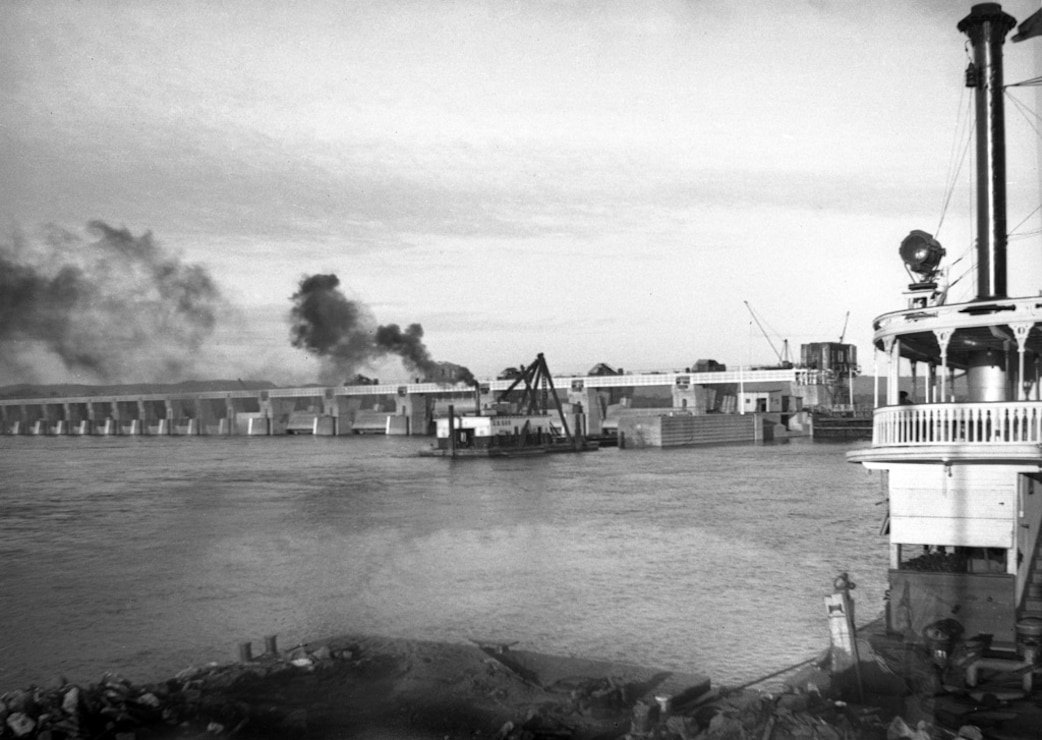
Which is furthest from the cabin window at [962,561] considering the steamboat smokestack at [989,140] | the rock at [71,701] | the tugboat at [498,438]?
the tugboat at [498,438]

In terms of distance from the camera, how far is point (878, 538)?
1186 inches

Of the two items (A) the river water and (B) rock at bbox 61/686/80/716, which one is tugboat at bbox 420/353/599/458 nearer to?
(A) the river water

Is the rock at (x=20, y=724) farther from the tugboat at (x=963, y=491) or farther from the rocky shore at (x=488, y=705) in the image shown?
the tugboat at (x=963, y=491)

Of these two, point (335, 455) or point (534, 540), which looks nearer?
point (534, 540)

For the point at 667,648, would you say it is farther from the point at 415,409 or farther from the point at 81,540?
the point at 415,409

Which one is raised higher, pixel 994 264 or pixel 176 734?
pixel 994 264

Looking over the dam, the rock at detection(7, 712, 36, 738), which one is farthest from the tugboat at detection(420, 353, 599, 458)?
the rock at detection(7, 712, 36, 738)

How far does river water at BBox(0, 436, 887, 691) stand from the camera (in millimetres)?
17125

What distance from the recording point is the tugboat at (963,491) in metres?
11.8

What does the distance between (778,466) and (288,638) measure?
2092 inches

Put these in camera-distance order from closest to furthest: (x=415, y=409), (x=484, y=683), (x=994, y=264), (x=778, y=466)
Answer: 1. (x=484, y=683)
2. (x=994, y=264)
3. (x=778, y=466)
4. (x=415, y=409)

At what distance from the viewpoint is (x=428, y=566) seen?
83.8 ft

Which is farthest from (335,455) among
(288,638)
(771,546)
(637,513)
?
(288,638)

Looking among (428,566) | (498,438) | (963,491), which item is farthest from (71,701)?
(498,438)
